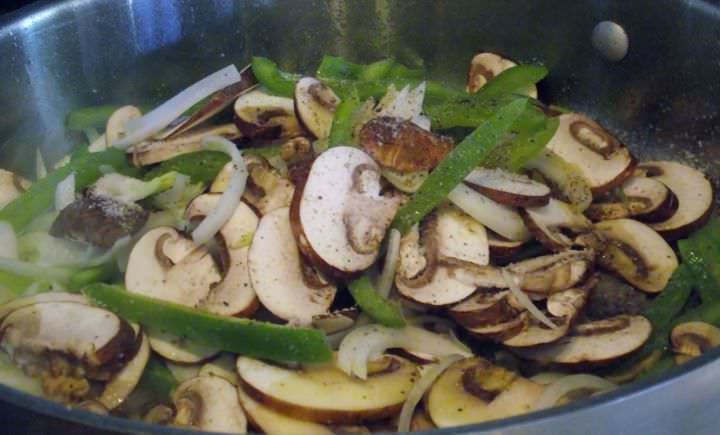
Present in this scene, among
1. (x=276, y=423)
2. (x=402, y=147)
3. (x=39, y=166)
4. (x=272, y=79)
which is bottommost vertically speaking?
(x=39, y=166)

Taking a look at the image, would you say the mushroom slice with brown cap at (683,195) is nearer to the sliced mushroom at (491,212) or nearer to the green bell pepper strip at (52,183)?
the sliced mushroom at (491,212)

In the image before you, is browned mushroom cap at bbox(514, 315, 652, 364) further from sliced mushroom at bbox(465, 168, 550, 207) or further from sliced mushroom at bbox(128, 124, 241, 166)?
sliced mushroom at bbox(128, 124, 241, 166)

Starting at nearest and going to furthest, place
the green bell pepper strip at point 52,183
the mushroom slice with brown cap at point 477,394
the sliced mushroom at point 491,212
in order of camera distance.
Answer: the mushroom slice with brown cap at point 477,394 → the sliced mushroom at point 491,212 → the green bell pepper strip at point 52,183

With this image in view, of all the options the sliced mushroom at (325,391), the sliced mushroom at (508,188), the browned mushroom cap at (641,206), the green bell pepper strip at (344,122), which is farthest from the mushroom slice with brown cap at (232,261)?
the browned mushroom cap at (641,206)

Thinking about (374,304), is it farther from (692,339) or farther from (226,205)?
(692,339)

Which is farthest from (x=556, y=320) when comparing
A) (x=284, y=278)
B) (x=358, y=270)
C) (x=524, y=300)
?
(x=284, y=278)

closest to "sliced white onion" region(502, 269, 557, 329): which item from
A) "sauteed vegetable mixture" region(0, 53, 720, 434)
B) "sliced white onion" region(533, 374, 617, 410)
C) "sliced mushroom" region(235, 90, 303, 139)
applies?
"sauteed vegetable mixture" region(0, 53, 720, 434)

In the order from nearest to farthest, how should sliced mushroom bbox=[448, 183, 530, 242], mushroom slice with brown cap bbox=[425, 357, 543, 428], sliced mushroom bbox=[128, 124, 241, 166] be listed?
1. mushroom slice with brown cap bbox=[425, 357, 543, 428]
2. sliced mushroom bbox=[448, 183, 530, 242]
3. sliced mushroom bbox=[128, 124, 241, 166]
